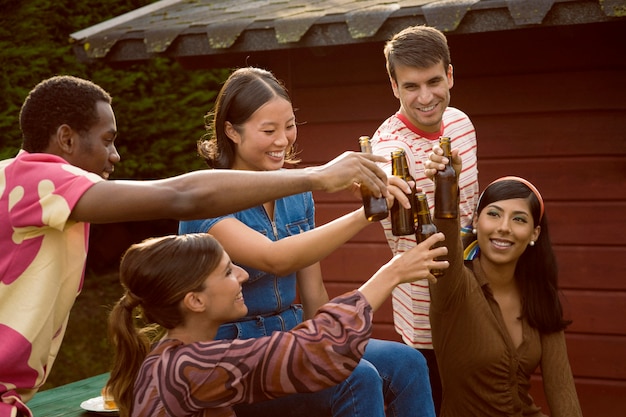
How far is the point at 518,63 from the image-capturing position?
5906 mm

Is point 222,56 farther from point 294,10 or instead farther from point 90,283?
point 90,283

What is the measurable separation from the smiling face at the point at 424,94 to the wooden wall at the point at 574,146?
1.93m

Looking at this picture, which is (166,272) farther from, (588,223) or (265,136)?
(588,223)

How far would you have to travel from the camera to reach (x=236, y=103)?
334cm

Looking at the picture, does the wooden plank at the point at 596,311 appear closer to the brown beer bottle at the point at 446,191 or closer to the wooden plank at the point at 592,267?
the wooden plank at the point at 592,267

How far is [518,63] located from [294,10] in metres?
1.48

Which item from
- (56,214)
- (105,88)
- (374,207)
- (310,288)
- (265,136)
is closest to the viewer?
(56,214)

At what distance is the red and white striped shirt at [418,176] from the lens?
381cm

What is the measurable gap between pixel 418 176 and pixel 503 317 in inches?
28.8

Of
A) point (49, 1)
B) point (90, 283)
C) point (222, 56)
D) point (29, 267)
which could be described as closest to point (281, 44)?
point (222, 56)

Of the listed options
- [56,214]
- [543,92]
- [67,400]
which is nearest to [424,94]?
[56,214]

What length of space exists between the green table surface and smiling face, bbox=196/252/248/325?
3.96 ft

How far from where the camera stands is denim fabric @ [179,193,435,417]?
2926 millimetres

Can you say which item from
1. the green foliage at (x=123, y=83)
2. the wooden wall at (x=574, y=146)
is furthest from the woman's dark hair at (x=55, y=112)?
the green foliage at (x=123, y=83)
